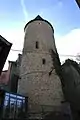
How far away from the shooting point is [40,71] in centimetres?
1973

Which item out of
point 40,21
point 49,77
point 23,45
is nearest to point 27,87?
point 49,77

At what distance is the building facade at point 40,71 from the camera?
18.0 meters

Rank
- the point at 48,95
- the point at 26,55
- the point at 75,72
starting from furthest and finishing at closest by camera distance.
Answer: the point at 75,72, the point at 26,55, the point at 48,95

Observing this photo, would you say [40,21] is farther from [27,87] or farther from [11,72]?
[27,87]

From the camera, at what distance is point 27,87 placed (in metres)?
18.9

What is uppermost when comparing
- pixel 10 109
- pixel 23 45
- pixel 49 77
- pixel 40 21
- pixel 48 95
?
pixel 40 21

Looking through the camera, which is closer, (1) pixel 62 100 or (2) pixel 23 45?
(1) pixel 62 100

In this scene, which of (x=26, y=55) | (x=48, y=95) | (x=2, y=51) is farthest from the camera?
(x=26, y=55)

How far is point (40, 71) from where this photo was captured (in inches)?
777

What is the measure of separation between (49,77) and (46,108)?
3.93m

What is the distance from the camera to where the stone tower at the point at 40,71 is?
18078 mm

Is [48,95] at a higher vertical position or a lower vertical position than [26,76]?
lower

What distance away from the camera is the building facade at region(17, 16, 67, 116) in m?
18.0

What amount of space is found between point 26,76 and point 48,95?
11.0 ft
